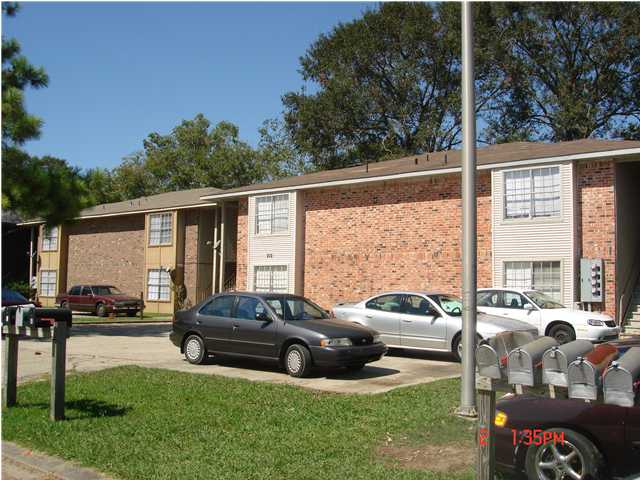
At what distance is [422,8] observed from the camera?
148ft

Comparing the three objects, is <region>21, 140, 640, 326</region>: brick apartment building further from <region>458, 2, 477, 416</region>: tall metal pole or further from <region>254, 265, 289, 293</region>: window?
<region>458, 2, 477, 416</region>: tall metal pole

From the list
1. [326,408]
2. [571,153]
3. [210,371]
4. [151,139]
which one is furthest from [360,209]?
[151,139]

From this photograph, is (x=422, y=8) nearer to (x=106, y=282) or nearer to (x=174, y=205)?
(x=174, y=205)

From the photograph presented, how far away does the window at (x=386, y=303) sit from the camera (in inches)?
601

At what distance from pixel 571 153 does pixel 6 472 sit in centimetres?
1682

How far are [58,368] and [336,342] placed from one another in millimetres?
4800

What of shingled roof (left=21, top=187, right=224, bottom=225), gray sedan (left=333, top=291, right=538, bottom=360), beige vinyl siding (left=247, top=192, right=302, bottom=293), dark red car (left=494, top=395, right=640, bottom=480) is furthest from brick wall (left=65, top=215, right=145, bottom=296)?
dark red car (left=494, top=395, right=640, bottom=480)

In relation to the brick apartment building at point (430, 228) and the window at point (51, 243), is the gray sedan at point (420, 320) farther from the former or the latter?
the window at point (51, 243)

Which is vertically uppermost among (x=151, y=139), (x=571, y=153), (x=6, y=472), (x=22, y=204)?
(x=151, y=139)

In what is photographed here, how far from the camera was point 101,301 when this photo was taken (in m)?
32.4

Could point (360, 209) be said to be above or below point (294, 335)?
above

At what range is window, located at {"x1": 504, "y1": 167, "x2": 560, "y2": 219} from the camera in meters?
19.7

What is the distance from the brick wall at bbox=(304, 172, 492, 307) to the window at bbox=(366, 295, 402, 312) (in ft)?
20.8

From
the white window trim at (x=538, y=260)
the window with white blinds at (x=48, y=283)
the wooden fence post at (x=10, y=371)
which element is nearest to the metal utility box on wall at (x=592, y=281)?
the white window trim at (x=538, y=260)
